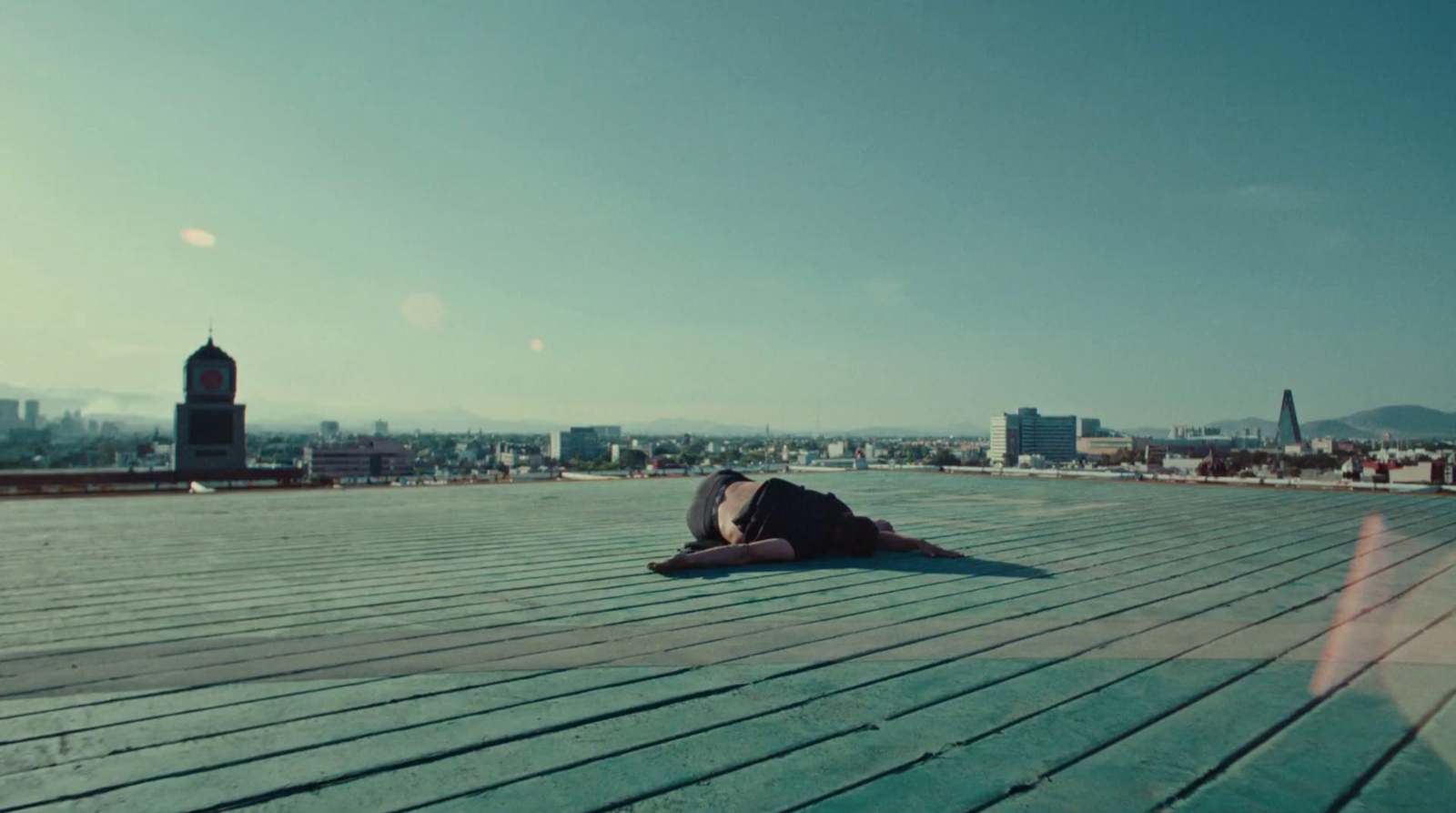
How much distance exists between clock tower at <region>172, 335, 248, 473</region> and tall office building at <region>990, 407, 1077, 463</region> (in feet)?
237

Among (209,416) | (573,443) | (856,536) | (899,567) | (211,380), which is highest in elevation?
(211,380)

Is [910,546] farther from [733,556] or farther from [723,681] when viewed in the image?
[723,681]

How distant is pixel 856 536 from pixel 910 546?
21.8 inches

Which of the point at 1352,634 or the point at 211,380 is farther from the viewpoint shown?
the point at 211,380

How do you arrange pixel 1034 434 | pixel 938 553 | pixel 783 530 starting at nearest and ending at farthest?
pixel 783 530 → pixel 938 553 → pixel 1034 434

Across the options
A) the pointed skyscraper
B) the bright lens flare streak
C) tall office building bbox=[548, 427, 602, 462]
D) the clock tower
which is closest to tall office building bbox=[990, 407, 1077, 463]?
the pointed skyscraper

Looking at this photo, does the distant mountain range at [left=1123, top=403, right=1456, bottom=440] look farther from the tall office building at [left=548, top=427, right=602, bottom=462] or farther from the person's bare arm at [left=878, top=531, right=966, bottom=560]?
the person's bare arm at [left=878, top=531, right=966, bottom=560]

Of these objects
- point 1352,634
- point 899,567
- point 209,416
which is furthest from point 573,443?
point 1352,634

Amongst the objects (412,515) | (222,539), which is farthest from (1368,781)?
(412,515)

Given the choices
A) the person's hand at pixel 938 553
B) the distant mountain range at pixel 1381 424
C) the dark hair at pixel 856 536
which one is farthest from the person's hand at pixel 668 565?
the distant mountain range at pixel 1381 424

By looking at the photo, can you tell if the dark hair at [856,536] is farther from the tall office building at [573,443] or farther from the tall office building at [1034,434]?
the tall office building at [573,443]

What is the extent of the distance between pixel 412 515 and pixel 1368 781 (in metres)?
8.42

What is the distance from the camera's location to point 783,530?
17.4 feet

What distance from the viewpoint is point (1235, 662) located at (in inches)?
111
